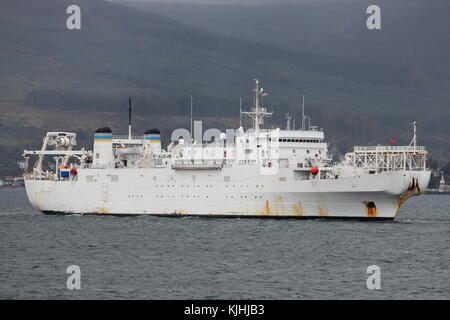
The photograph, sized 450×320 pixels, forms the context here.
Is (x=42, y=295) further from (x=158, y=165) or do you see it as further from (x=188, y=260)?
(x=158, y=165)

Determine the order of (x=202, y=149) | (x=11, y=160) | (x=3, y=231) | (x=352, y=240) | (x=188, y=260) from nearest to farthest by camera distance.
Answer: (x=188, y=260) → (x=352, y=240) → (x=3, y=231) → (x=202, y=149) → (x=11, y=160)

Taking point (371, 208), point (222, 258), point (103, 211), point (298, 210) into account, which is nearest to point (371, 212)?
point (371, 208)

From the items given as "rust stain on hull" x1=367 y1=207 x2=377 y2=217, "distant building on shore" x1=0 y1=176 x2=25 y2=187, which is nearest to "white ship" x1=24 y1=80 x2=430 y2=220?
"rust stain on hull" x1=367 y1=207 x2=377 y2=217

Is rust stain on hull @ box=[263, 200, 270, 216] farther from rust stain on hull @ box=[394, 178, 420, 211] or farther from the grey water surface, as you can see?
rust stain on hull @ box=[394, 178, 420, 211]

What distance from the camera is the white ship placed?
4959 cm

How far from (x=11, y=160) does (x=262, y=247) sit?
14648 centimetres

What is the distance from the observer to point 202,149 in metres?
54.5

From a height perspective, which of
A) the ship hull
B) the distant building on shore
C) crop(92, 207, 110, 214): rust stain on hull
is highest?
the distant building on shore

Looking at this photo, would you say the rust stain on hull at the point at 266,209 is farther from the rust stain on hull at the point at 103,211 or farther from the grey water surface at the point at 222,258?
the rust stain on hull at the point at 103,211

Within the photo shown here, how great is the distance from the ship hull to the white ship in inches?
2.1

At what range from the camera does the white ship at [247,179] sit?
4959 cm

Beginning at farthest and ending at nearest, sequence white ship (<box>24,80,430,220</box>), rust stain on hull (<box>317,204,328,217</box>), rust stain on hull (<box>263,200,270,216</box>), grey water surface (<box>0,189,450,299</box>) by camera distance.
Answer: rust stain on hull (<box>263,200,270,216</box>) → rust stain on hull (<box>317,204,328,217</box>) → white ship (<box>24,80,430,220</box>) → grey water surface (<box>0,189,450,299</box>)

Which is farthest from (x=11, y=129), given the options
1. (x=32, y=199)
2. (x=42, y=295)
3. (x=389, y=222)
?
(x=42, y=295)

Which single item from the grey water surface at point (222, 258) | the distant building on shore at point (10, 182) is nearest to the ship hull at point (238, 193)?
the grey water surface at point (222, 258)
